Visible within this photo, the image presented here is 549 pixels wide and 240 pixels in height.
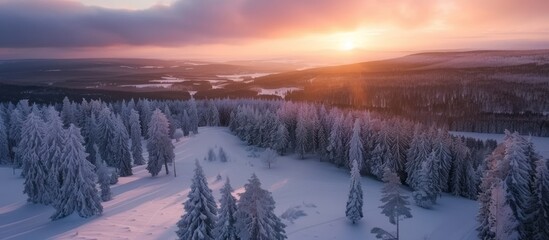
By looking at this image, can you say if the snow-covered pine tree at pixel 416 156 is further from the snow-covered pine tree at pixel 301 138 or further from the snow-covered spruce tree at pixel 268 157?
the snow-covered spruce tree at pixel 268 157

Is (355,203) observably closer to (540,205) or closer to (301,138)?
(540,205)

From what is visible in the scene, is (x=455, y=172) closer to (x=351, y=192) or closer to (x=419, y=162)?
(x=419, y=162)

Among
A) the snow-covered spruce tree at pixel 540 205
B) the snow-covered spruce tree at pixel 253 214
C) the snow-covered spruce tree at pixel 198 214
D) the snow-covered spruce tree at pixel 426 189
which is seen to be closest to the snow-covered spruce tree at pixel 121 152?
the snow-covered spruce tree at pixel 198 214

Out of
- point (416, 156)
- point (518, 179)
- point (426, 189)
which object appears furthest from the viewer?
point (416, 156)

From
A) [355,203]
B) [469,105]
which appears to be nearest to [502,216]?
[355,203]

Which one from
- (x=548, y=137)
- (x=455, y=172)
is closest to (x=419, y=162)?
(x=455, y=172)

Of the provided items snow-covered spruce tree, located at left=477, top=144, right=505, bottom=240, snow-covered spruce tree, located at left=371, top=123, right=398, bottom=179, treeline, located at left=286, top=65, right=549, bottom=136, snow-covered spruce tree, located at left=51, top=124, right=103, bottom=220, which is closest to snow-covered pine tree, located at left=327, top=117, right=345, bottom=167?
snow-covered spruce tree, located at left=371, top=123, right=398, bottom=179

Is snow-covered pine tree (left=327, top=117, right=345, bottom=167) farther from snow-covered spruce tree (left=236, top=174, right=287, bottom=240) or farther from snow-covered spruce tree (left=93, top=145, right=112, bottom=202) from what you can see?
snow-covered spruce tree (left=236, top=174, right=287, bottom=240)
